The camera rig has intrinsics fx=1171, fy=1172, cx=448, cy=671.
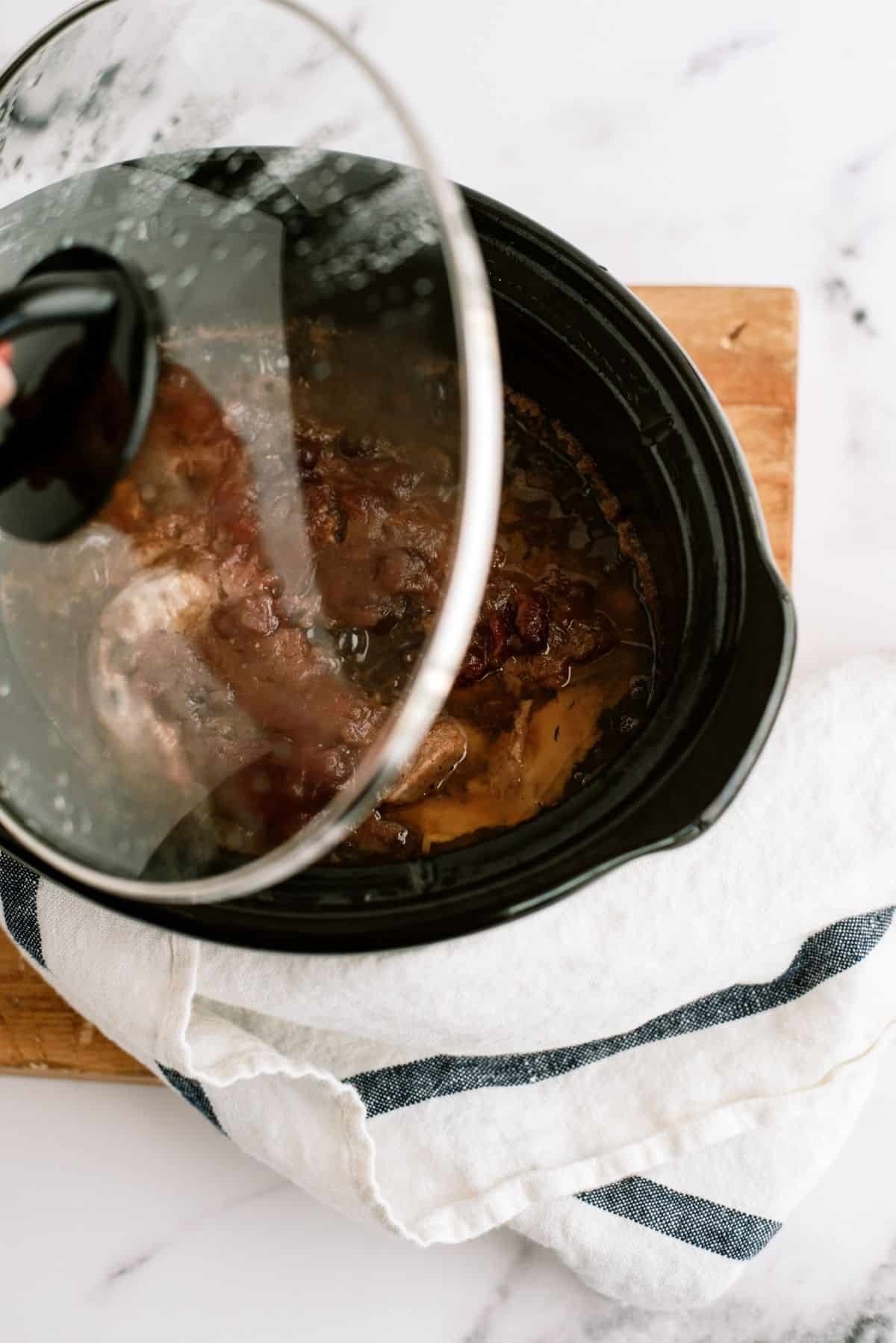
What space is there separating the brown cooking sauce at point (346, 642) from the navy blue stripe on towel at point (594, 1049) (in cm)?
20

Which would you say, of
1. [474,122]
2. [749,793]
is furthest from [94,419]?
[474,122]

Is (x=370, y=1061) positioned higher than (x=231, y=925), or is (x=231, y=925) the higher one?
(x=231, y=925)

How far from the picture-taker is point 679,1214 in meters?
0.76

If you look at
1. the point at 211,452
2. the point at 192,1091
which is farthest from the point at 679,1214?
the point at 211,452

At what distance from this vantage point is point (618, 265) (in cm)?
89

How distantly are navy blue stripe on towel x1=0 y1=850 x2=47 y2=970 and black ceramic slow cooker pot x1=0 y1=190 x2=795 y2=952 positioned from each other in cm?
18

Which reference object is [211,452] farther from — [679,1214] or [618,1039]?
[679,1214]

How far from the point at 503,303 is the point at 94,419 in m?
0.25

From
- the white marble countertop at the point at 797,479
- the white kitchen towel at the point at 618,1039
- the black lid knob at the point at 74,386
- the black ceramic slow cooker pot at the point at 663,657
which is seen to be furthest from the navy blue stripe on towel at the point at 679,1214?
the black lid knob at the point at 74,386

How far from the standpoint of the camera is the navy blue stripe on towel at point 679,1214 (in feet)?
2.50

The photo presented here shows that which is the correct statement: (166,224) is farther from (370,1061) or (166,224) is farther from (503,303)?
(370,1061)

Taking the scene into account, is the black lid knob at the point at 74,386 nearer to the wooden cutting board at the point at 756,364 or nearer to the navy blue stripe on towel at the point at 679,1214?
the wooden cutting board at the point at 756,364

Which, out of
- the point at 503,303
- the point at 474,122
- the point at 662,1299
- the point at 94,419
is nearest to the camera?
the point at 94,419

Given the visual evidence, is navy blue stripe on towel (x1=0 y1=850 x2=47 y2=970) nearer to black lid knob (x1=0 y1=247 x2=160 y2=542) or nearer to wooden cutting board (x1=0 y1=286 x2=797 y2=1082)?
black lid knob (x1=0 y1=247 x2=160 y2=542)
